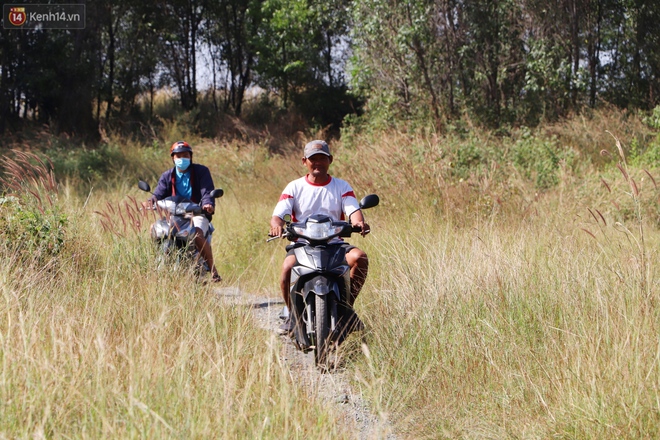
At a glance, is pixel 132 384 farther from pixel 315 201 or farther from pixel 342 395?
pixel 315 201

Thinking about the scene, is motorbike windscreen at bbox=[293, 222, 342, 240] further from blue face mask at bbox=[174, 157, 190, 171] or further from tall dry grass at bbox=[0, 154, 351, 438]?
blue face mask at bbox=[174, 157, 190, 171]

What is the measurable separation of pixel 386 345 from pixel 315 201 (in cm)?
136

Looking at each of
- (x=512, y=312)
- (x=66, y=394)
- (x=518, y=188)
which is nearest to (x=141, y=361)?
(x=66, y=394)

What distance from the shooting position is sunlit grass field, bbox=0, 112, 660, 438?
3.41 meters

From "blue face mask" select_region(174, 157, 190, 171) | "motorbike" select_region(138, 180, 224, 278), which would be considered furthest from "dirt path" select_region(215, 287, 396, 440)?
"blue face mask" select_region(174, 157, 190, 171)

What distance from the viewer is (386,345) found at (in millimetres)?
5176

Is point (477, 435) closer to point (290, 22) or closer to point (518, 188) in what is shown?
point (518, 188)

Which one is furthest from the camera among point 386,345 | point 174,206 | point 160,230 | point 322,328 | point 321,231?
point 174,206

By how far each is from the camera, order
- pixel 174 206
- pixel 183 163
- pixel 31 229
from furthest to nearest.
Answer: pixel 183 163 → pixel 174 206 → pixel 31 229

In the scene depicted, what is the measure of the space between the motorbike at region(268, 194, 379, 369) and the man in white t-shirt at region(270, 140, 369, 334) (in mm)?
207

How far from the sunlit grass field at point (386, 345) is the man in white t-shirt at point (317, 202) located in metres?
0.40

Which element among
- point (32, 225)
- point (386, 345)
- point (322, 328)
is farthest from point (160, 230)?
point (386, 345)

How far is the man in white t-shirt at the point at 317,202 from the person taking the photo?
19.2ft

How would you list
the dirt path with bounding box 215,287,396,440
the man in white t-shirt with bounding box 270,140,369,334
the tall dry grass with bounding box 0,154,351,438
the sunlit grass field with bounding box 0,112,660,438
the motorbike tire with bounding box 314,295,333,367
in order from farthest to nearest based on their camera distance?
the man in white t-shirt with bounding box 270,140,369,334, the motorbike tire with bounding box 314,295,333,367, the dirt path with bounding box 215,287,396,440, the sunlit grass field with bounding box 0,112,660,438, the tall dry grass with bounding box 0,154,351,438
